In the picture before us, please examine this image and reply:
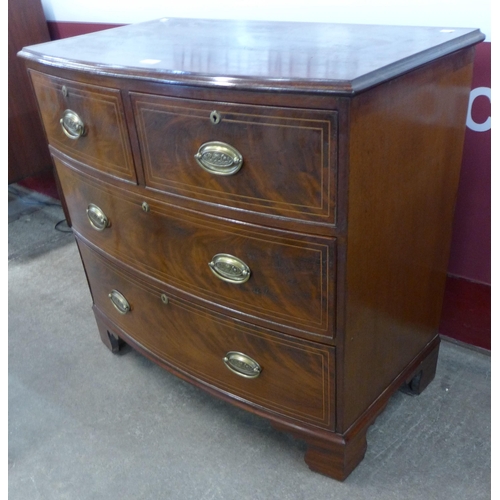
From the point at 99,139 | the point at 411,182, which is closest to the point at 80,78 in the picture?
the point at 99,139

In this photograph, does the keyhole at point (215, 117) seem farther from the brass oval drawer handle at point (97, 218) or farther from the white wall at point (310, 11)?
the white wall at point (310, 11)

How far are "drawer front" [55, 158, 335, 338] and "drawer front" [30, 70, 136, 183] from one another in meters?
0.06

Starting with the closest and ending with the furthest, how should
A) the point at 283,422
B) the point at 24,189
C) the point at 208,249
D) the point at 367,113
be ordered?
the point at 367,113, the point at 208,249, the point at 283,422, the point at 24,189

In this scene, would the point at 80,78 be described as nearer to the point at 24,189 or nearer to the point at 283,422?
the point at 283,422

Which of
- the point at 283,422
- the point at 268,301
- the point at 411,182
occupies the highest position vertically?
the point at 411,182

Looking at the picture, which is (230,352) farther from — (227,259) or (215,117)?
(215,117)

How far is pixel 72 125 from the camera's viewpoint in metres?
1.16

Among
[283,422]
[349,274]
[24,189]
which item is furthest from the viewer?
[24,189]

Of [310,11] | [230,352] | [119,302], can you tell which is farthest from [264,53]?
[119,302]

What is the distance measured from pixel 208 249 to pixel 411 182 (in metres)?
0.39

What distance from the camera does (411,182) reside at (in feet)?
3.25

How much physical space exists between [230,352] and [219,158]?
1.41ft

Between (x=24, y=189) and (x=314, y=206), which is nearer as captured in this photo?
(x=314, y=206)

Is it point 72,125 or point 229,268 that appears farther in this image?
point 72,125
